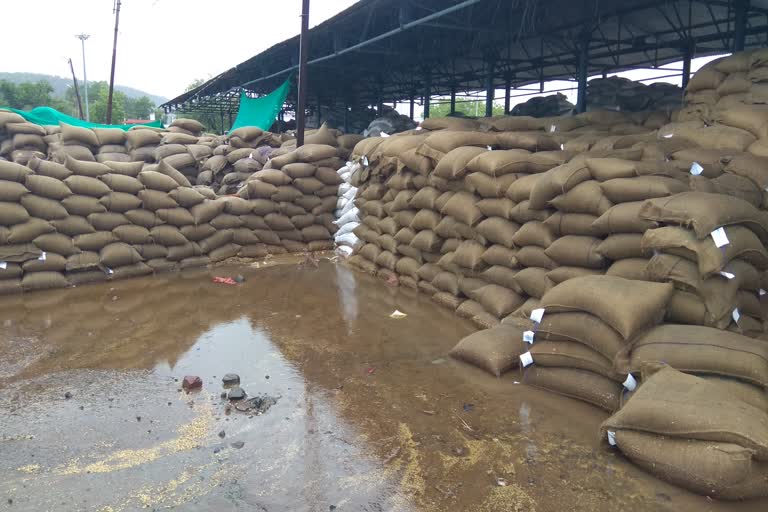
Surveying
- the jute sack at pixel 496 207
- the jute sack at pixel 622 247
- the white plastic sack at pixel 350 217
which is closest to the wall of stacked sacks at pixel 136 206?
the white plastic sack at pixel 350 217

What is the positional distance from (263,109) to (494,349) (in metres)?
10.6

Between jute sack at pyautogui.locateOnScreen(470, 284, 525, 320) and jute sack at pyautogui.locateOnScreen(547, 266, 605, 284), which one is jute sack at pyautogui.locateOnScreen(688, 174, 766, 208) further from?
jute sack at pyautogui.locateOnScreen(470, 284, 525, 320)

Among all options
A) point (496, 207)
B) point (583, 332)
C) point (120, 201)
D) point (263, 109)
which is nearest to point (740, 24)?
point (496, 207)

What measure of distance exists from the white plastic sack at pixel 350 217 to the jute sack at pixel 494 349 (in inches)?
145

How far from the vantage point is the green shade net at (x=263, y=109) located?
12344 millimetres

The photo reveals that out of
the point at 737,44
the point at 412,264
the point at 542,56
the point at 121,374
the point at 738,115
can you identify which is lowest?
the point at 121,374

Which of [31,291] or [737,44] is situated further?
[737,44]

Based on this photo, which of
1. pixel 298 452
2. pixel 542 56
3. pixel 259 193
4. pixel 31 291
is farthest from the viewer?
pixel 542 56

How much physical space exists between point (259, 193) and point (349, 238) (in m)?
1.29

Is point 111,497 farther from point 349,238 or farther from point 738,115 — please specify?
point 349,238

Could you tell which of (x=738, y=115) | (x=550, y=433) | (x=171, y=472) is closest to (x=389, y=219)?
(x=738, y=115)

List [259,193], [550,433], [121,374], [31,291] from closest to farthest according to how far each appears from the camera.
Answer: [550,433] < [121,374] < [31,291] < [259,193]

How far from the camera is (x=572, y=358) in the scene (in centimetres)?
321

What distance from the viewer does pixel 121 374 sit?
3627 millimetres
